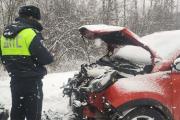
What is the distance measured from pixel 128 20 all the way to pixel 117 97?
16.9 meters

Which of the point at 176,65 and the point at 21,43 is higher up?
the point at 21,43

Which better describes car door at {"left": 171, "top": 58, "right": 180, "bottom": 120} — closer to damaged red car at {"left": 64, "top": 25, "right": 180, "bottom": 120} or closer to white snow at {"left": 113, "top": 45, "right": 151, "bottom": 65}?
damaged red car at {"left": 64, "top": 25, "right": 180, "bottom": 120}

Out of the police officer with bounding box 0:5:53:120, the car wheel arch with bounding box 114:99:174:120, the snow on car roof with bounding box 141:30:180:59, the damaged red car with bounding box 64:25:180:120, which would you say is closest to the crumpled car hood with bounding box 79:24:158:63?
the damaged red car with bounding box 64:25:180:120

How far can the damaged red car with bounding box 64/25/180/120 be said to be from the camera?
5.45m

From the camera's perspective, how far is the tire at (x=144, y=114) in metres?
5.43

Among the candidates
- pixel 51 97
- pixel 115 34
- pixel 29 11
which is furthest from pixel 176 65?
pixel 51 97

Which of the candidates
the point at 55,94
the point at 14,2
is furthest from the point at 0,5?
the point at 55,94

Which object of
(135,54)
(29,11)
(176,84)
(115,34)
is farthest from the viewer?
(135,54)

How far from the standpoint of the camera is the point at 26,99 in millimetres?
5285

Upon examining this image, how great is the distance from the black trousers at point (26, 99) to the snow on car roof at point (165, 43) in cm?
180

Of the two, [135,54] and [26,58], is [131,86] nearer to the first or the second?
[135,54]

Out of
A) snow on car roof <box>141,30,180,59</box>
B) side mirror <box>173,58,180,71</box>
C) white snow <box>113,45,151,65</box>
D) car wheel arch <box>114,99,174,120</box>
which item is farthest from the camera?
white snow <box>113,45,151,65</box>

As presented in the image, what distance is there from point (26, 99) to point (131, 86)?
142 centimetres

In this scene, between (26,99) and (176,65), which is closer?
(26,99)
